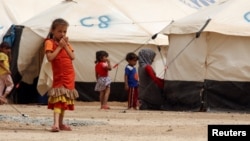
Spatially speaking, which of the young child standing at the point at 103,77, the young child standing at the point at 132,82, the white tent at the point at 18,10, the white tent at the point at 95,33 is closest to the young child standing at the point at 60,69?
the young child standing at the point at 103,77

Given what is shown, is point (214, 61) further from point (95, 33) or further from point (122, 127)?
point (122, 127)

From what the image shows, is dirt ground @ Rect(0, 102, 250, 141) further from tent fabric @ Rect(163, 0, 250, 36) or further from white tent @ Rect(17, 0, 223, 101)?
white tent @ Rect(17, 0, 223, 101)

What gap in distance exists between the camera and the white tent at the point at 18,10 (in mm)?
23930

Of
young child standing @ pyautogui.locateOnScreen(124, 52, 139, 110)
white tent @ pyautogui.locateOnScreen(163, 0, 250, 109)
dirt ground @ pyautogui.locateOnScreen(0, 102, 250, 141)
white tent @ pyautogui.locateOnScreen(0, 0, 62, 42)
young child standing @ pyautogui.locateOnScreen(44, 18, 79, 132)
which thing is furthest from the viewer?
white tent @ pyautogui.locateOnScreen(0, 0, 62, 42)

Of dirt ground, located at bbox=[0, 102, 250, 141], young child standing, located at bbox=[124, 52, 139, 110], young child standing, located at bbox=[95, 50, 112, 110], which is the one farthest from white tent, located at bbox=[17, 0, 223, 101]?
dirt ground, located at bbox=[0, 102, 250, 141]

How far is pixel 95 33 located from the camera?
2216cm

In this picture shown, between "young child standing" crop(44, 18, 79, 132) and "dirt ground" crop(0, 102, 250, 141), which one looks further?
"young child standing" crop(44, 18, 79, 132)

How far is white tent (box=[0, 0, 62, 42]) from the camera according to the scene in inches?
942

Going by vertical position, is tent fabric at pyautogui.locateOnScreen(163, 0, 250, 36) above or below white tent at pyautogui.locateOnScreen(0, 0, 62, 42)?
below

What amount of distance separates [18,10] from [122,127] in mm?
12545

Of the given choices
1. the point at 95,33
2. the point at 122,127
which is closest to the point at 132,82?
the point at 95,33

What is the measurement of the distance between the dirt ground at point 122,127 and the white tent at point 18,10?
25.0 ft

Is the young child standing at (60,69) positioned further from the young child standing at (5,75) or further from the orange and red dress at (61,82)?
the young child standing at (5,75)

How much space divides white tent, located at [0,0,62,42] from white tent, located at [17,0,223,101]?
1052mm
